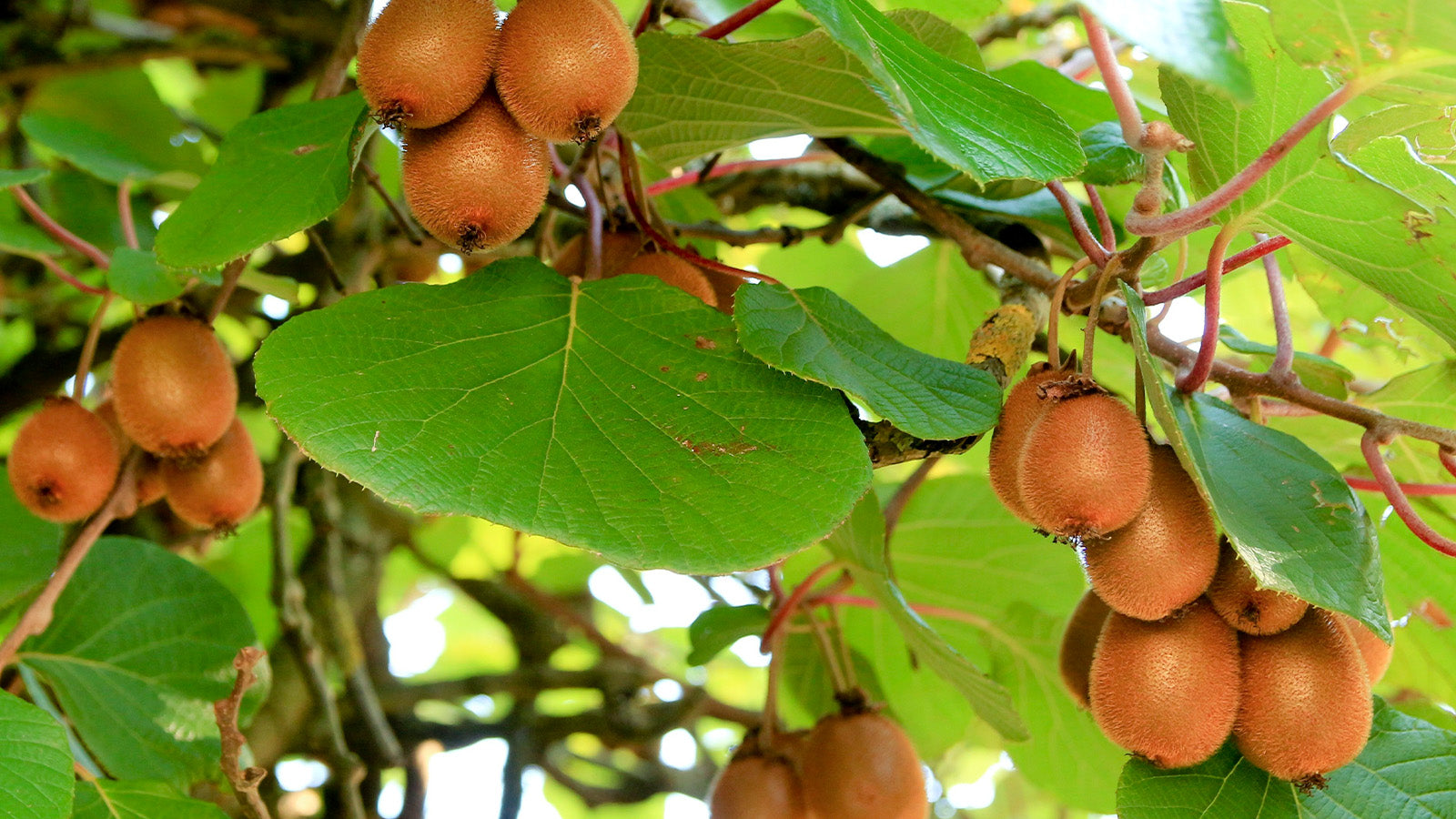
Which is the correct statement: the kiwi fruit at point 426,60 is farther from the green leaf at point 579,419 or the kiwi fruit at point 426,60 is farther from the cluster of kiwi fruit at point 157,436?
the cluster of kiwi fruit at point 157,436

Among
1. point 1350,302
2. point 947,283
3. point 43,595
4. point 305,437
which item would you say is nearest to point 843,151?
point 947,283

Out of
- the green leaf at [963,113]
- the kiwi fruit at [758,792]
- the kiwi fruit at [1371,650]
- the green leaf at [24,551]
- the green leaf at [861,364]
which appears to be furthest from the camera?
the green leaf at [24,551]

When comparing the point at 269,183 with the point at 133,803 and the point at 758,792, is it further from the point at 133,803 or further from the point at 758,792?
the point at 758,792

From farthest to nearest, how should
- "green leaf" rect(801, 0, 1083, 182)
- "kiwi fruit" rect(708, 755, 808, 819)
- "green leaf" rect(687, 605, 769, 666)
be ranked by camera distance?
"green leaf" rect(687, 605, 769, 666), "kiwi fruit" rect(708, 755, 808, 819), "green leaf" rect(801, 0, 1083, 182)

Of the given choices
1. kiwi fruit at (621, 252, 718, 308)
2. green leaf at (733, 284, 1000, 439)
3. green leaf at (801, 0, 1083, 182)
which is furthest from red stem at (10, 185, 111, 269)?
green leaf at (801, 0, 1083, 182)

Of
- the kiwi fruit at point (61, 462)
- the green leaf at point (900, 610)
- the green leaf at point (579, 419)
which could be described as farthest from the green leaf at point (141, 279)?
the green leaf at point (900, 610)

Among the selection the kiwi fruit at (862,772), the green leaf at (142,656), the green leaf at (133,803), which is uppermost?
the green leaf at (133,803)

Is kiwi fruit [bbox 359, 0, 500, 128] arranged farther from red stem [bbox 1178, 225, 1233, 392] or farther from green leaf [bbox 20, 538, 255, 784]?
green leaf [bbox 20, 538, 255, 784]

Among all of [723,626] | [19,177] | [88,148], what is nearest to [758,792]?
[723,626]
